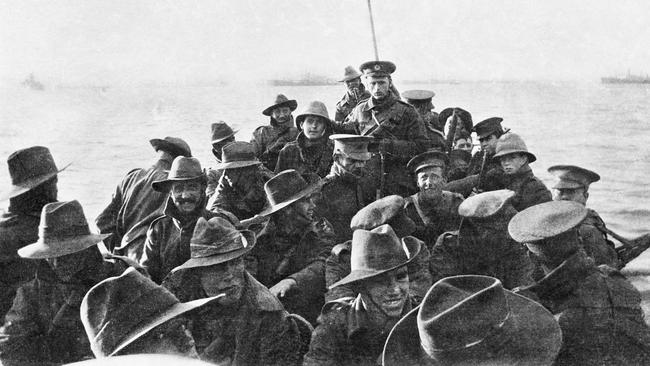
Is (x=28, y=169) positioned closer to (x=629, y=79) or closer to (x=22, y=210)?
→ (x=22, y=210)

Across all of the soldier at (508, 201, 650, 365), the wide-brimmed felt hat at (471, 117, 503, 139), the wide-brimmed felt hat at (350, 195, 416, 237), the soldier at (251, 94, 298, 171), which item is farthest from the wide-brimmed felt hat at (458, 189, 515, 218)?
the soldier at (251, 94, 298, 171)

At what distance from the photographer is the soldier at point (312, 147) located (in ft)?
21.9

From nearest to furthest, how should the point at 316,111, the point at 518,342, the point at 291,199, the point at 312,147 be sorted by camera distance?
the point at 518,342
the point at 291,199
the point at 316,111
the point at 312,147

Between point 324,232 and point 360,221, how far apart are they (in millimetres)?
694

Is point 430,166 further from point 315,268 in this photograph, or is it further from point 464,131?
point 464,131

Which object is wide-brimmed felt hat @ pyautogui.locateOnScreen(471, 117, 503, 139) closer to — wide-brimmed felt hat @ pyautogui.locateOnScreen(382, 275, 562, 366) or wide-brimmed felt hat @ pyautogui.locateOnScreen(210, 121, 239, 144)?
wide-brimmed felt hat @ pyautogui.locateOnScreen(210, 121, 239, 144)

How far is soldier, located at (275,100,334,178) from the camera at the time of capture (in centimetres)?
666

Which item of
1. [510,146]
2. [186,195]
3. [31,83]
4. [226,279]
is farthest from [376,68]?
[31,83]

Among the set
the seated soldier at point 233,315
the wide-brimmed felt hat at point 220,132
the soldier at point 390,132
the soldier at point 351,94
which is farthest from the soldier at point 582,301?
the soldier at point 351,94

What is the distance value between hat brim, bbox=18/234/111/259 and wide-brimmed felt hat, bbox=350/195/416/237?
1860 millimetres

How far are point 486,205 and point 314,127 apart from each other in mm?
2573

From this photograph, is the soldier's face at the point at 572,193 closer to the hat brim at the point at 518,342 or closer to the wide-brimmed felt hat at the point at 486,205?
the wide-brimmed felt hat at the point at 486,205

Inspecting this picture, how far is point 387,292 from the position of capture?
3.42 metres

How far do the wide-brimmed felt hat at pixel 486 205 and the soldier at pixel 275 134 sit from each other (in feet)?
12.0
